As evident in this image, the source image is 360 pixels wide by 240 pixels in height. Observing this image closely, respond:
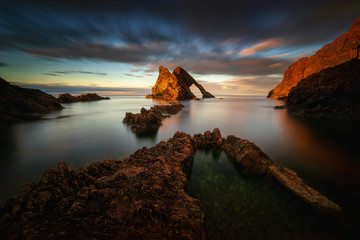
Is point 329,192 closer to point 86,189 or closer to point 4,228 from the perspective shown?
point 86,189

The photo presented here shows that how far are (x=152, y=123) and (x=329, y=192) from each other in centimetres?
1372

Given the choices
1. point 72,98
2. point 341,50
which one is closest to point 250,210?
point 341,50

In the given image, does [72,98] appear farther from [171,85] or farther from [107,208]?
[107,208]

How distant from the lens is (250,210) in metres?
4.29

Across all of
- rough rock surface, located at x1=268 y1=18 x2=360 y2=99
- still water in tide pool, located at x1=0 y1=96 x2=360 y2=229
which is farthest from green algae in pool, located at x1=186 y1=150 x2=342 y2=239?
rough rock surface, located at x1=268 y1=18 x2=360 y2=99

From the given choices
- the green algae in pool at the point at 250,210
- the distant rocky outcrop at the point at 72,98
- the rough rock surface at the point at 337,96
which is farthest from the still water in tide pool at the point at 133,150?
the distant rocky outcrop at the point at 72,98

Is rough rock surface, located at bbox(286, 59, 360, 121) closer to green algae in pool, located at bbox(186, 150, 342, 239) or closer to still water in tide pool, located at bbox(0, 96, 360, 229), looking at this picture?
still water in tide pool, located at bbox(0, 96, 360, 229)

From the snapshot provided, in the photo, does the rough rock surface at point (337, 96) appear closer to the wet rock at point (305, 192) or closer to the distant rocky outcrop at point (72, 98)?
the wet rock at point (305, 192)

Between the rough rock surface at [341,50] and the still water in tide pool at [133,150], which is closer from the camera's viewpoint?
the still water in tide pool at [133,150]

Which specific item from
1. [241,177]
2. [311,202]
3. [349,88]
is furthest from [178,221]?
[349,88]

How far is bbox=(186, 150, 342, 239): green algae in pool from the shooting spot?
3609 mm

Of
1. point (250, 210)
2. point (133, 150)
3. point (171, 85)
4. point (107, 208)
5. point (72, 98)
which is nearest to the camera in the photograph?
point (107, 208)

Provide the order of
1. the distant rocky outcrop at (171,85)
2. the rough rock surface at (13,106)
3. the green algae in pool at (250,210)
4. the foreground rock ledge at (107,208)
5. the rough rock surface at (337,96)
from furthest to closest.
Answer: the distant rocky outcrop at (171,85) → the rough rock surface at (337,96) → the rough rock surface at (13,106) → the green algae in pool at (250,210) → the foreground rock ledge at (107,208)

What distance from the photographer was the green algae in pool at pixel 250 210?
3.61 m
